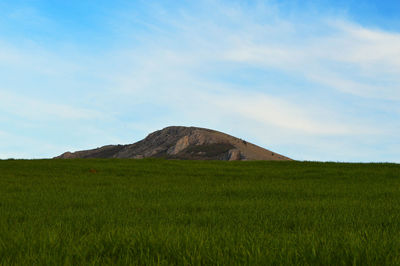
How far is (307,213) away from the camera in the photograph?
28.6ft

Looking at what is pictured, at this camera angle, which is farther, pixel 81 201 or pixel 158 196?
pixel 158 196

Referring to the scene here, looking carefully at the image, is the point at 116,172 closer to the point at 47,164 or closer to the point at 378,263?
the point at 47,164

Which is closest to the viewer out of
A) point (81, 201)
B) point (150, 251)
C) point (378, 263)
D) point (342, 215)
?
point (378, 263)

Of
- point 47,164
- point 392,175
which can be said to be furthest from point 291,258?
point 47,164

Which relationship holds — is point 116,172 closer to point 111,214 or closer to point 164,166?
point 164,166

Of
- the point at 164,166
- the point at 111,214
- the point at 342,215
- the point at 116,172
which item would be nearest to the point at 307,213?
the point at 342,215

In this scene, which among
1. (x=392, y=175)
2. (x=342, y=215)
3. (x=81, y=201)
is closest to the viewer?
(x=342, y=215)

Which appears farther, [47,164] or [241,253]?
[47,164]

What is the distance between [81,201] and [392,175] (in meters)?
20.8

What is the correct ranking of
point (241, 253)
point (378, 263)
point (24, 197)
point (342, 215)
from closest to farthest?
point (378, 263)
point (241, 253)
point (342, 215)
point (24, 197)

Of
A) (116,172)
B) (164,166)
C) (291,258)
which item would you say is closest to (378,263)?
(291,258)

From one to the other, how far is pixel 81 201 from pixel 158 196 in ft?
8.96

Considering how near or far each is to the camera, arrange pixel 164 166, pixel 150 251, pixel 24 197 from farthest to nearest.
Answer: pixel 164 166, pixel 24 197, pixel 150 251

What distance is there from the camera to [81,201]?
11.2 metres
